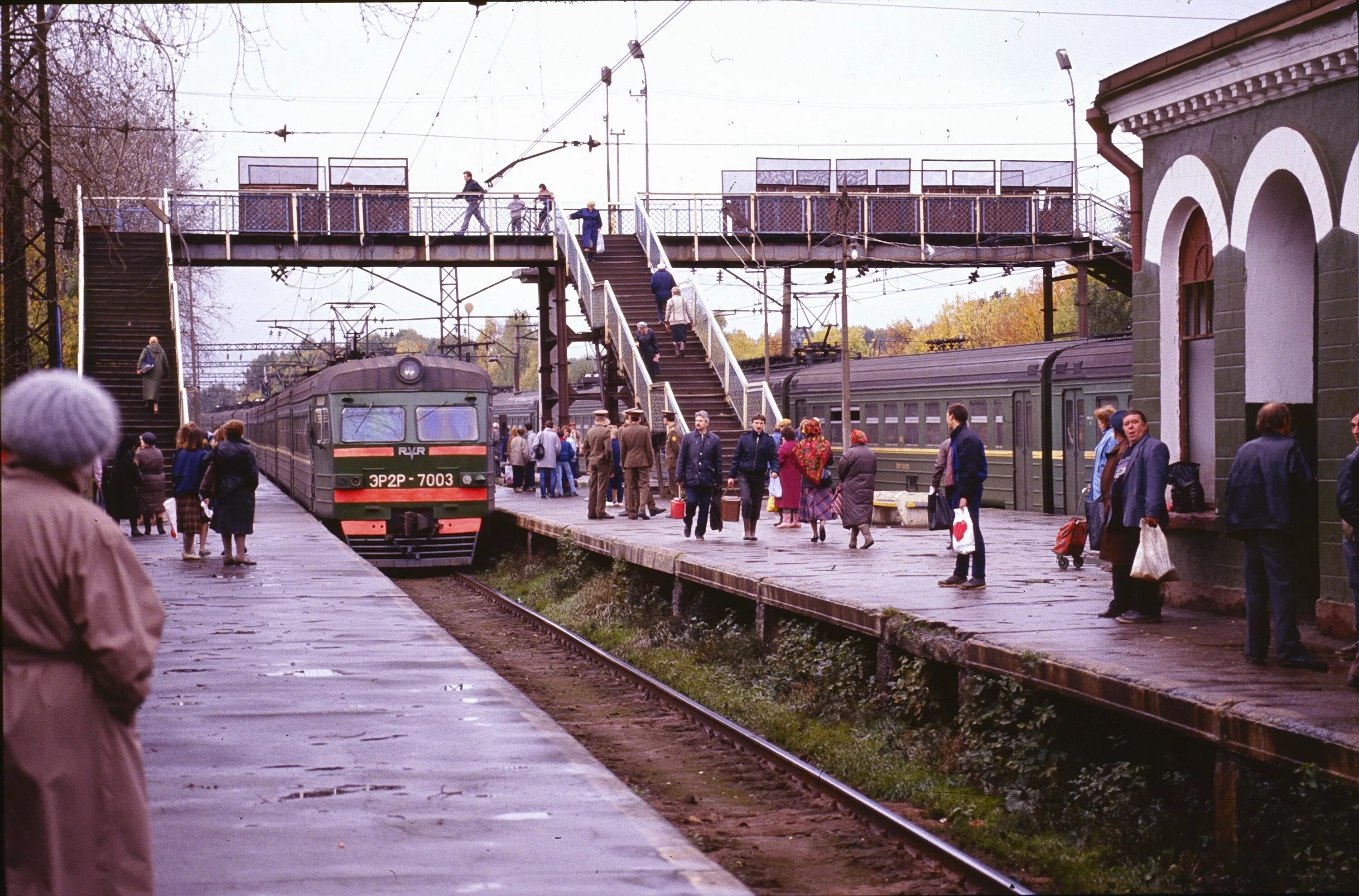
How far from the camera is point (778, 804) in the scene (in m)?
9.62

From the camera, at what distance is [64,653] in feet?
13.3

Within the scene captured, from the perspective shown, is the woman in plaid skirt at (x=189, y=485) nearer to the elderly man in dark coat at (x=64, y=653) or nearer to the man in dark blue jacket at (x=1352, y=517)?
the man in dark blue jacket at (x=1352, y=517)

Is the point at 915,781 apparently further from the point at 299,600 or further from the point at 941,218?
the point at 941,218

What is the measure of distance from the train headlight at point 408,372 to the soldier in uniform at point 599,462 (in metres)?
2.85

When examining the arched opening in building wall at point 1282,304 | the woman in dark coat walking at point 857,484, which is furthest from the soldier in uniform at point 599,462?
the arched opening in building wall at point 1282,304

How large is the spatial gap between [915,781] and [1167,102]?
5.91 metres

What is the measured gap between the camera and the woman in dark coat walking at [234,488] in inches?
704

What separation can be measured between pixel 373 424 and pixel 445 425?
111cm

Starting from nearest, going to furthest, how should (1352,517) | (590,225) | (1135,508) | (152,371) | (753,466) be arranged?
(1352,517) → (1135,508) → (753,466) → (152,371) → (590,225)

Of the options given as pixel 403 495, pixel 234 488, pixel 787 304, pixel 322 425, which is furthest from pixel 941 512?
pixel 787 304

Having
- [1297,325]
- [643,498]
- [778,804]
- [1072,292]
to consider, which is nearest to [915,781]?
[778,804]

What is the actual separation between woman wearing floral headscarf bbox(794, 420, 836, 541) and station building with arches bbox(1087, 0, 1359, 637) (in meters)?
6.98

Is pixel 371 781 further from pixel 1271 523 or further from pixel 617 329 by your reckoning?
pixel 617 329

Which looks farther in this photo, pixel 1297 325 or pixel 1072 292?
pixel 1072 292
